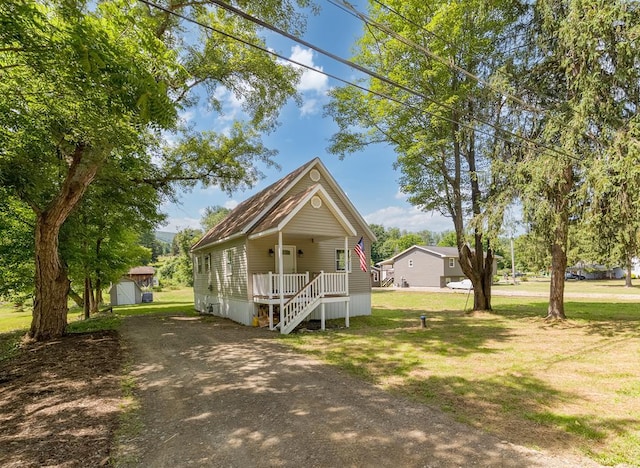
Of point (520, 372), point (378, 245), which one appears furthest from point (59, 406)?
point (378, 245)

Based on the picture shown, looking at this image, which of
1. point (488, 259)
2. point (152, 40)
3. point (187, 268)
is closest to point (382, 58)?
point (488, 259)

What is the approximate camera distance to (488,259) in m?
17.0

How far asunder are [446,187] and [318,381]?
13266mm

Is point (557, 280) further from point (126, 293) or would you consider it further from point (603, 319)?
point (126, 293)

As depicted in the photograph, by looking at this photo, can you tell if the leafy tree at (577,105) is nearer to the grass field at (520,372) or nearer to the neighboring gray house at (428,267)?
the grass field at (520,372)

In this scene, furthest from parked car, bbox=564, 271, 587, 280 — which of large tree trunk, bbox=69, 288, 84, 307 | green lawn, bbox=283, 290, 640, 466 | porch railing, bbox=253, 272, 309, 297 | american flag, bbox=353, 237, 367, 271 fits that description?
large tree trunk, bbox=69, 288, 84, 307

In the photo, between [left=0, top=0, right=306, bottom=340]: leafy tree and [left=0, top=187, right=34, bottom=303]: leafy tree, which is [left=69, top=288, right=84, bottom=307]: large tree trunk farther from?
[left=0, top=0, right=306, bottom=340]: leafy tree

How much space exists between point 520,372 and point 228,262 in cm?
1233

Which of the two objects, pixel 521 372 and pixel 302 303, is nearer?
pixel 521 372

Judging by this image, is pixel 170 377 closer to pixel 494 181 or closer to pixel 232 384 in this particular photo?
pixel 232 384

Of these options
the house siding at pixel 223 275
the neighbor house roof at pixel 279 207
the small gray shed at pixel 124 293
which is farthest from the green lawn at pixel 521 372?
the small gray shed at pixel 124 293

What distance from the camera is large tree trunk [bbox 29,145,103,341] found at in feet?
35.0

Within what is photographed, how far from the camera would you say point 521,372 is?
276 inches

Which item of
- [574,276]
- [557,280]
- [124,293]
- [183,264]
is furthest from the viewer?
[574,276]
